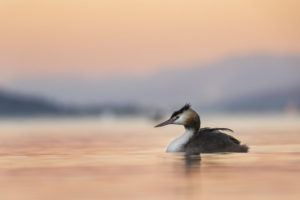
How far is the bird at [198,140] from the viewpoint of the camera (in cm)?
1880

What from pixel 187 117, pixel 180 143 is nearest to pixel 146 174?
pixel 180 143

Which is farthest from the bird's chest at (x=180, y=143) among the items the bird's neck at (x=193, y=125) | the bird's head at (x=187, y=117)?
the bird's head at (x=187, y=117)

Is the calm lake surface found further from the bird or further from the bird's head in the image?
the bird's head

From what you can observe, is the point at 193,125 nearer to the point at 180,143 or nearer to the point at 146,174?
the point at 180,143

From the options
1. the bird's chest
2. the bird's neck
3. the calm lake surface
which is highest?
the bird's neck

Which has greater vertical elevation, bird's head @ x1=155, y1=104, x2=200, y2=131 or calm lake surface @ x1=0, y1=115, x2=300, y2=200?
bird's head @ x1=155, y1=104, x2=200, y2=131

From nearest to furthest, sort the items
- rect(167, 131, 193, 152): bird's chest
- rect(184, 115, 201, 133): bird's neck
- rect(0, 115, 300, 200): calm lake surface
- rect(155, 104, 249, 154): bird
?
rect(0, 115, 300, 200): calm lake surface
rect(155, 104, 249, 154): bird
rect(167, 131, 193, 152): bird's chest
rect(184, 115, 201, 133): bird's neck

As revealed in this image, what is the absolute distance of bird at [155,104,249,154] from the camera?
18.8 m

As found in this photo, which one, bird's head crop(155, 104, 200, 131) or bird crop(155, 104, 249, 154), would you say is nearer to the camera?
bird crop(155, 104, 249, 154)

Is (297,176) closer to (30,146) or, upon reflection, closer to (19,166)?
(19,166)

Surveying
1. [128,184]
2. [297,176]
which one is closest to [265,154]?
[297,176]

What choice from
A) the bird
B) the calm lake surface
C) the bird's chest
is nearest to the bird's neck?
the bird

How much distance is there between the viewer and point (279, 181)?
12438mm

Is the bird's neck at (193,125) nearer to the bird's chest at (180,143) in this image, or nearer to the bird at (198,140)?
the bird at (198,140)
